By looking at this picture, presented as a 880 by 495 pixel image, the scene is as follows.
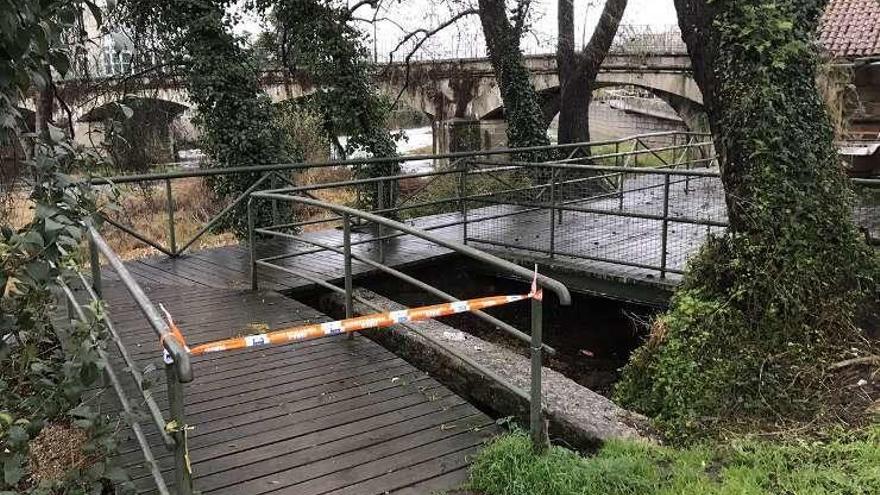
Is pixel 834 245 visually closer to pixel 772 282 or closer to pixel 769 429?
pixel 772 282

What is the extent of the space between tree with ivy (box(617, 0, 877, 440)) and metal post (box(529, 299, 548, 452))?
1.04 meters

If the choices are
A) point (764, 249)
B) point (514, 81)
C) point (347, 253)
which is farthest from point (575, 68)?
point (347, 253)

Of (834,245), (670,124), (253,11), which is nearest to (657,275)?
(834,245)

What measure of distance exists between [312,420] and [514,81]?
11.0m

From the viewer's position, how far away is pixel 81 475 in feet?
8.50

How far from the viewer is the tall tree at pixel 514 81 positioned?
520 inches

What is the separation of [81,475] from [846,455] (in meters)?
3.33

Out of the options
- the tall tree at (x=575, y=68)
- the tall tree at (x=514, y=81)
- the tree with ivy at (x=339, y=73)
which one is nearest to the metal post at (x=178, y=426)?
the tree with ivy at (x=339, y=73)

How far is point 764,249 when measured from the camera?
4422mm

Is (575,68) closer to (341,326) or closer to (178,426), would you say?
(341,326)

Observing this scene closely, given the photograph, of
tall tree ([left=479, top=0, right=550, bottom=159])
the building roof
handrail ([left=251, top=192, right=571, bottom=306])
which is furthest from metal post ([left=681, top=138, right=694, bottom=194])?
handrail ([left=251, top=192, right=571, bottom=306])

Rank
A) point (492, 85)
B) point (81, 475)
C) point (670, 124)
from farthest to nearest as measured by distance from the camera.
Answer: point (670, 124)
point (492, 85)
point (81, 475)

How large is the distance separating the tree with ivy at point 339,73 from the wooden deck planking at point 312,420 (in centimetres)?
543

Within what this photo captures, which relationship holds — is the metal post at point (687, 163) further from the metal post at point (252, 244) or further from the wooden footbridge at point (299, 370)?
the metal post at point (252, 244)
